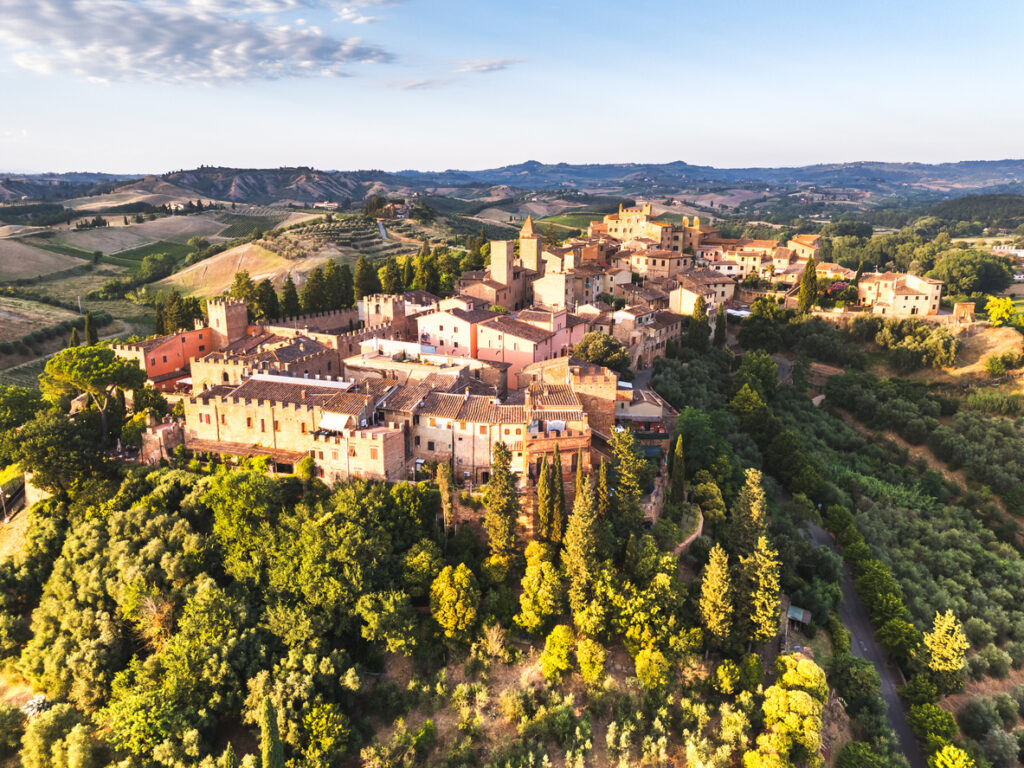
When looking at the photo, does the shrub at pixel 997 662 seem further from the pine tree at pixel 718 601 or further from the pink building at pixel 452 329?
the pink building at pixel 452 329

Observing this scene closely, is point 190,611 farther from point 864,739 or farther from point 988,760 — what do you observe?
point 988,760

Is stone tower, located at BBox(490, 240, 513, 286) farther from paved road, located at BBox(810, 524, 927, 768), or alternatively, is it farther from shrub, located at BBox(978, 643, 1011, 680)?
shrub, located at BBox(978, 643, 1011, 680)

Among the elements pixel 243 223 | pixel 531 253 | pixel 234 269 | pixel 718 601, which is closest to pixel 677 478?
pixel 718 601

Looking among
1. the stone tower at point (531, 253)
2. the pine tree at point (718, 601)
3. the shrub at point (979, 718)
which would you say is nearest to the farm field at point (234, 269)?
the stone tower at point (531, 253)

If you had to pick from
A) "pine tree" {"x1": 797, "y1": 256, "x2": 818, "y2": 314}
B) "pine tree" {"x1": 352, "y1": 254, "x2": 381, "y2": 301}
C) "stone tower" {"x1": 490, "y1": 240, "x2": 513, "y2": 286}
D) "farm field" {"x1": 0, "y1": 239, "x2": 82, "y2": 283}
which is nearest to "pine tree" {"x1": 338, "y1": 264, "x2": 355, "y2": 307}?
"pine tree" {"x1": 352, "y1": 254, "x2": 381, "y2": 301}

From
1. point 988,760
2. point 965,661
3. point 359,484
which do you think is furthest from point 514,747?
point 965,661

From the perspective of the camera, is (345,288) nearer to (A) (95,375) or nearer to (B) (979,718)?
(A) (95,375)

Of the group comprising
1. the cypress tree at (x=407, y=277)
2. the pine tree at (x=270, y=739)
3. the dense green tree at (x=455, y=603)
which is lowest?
the pine tree at (x=270, y=739)
